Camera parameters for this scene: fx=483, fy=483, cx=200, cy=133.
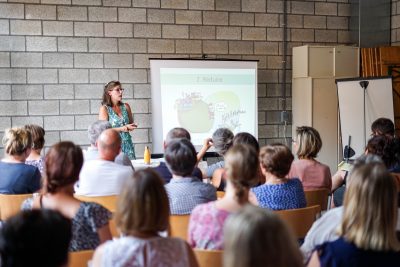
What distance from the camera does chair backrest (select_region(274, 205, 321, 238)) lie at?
8.52 ft

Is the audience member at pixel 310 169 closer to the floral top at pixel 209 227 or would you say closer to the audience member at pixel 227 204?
the audience member at pixel 227 204

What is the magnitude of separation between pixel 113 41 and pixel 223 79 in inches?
59.7

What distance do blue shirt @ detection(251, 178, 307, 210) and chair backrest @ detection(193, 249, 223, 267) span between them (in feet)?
2.77

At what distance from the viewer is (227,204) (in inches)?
86.0

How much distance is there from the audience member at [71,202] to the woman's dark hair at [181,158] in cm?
59

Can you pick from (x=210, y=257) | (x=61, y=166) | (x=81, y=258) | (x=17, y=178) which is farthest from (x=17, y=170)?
(x=210, y=257)

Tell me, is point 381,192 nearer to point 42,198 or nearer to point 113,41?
point 42,198

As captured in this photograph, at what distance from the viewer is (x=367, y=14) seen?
702cm

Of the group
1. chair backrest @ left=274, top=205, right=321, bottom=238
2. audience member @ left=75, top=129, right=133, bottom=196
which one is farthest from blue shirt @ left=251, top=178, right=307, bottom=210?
audience member @ left=75, top=129, right=133, bottom=196

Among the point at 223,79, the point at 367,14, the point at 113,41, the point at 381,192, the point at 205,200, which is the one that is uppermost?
the point at 367,14

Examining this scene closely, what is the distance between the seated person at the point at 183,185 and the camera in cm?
260

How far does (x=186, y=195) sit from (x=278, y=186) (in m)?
0.56

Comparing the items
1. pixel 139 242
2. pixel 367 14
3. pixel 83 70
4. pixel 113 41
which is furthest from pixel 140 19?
pixel 139 242

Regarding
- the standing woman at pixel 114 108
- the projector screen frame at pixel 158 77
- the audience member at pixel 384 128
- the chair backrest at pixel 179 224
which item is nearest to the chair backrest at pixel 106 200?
the chair backrest at pixel 179 224
